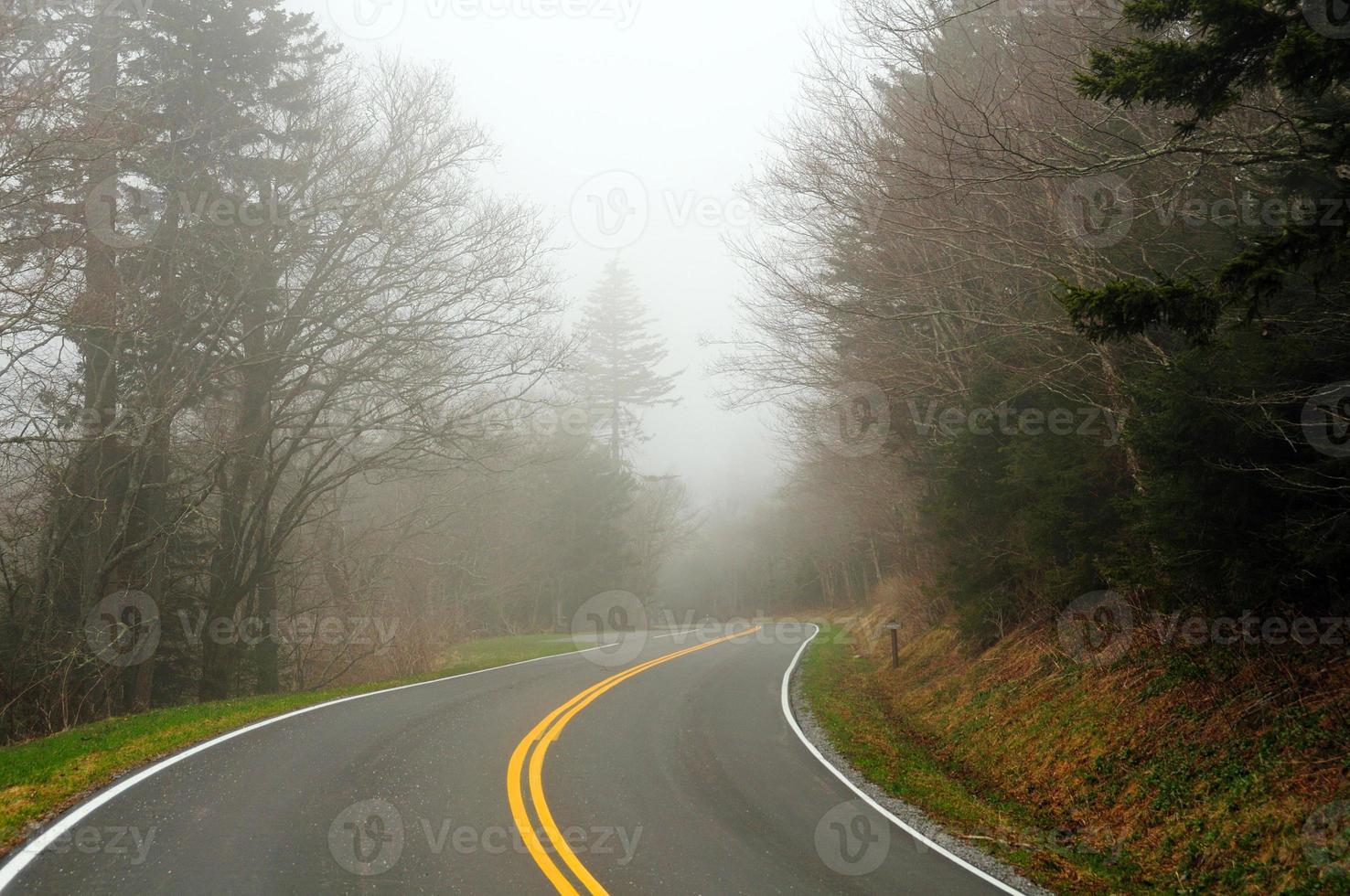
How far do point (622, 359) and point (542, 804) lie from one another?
4319 centimetres

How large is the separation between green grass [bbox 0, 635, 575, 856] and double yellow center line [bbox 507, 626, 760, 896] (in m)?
3.65

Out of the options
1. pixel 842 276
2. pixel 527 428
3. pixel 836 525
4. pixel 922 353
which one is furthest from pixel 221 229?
pixel 836 525

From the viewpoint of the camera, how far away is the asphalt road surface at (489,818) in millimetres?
5645

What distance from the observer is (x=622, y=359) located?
49.6 m

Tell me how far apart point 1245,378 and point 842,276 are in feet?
29.9

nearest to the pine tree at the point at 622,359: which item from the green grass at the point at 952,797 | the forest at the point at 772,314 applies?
the forest at the point at 772,314

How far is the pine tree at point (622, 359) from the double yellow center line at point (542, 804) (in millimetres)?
35869

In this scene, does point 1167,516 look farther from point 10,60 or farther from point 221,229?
point 221,229

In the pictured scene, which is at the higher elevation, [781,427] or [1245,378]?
[781,427]

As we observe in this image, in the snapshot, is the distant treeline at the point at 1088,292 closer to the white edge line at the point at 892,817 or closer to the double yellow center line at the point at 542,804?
the white edge line at the point at 892,817

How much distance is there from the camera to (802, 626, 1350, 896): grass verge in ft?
20.4

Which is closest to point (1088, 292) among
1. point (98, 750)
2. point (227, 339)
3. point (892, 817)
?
point (892, 817)

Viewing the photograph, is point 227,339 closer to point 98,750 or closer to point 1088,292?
point 98,750

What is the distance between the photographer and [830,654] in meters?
23.0
